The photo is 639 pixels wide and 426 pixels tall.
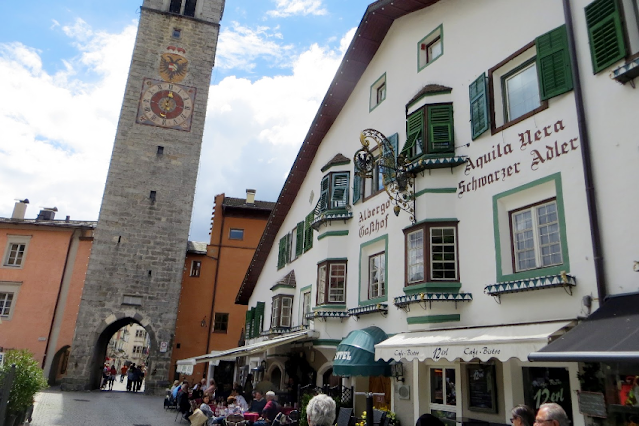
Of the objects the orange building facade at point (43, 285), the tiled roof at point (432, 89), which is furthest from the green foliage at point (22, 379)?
the orange building facade at point (43, 285)

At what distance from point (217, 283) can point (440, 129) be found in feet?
83.1

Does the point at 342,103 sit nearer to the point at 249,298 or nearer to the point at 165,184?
the point at 249,298

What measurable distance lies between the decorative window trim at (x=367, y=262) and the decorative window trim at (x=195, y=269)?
21.8 meters

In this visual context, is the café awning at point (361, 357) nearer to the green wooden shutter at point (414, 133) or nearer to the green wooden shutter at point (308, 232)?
the green wooden shutter at point (414, 133)

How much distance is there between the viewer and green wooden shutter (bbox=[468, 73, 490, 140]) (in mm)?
9891

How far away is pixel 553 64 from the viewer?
8500mm

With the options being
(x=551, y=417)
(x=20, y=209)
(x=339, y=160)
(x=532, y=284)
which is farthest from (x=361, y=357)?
(x=20, y=209)

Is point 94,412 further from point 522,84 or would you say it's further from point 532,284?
point 522,84

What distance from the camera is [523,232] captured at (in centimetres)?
868

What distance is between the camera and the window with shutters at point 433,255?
9922 millimetres

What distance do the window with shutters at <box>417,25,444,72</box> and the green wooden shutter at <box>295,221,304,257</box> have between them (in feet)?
28.3

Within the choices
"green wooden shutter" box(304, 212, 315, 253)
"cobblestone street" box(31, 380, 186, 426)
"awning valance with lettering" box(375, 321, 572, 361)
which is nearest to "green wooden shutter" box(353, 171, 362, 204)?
"green wooden shutter" box(304, 212, 315, 253)

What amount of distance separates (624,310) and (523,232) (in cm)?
256

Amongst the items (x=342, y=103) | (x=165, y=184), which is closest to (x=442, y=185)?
(x=342, y=103)
